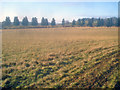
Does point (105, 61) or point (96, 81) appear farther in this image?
point (105, 61)

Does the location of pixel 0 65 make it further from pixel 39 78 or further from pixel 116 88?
pixel 116 88

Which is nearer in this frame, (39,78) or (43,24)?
(39,78)

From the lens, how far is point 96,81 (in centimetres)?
619

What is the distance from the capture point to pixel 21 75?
703 centimetres

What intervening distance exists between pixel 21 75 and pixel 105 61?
6415mm

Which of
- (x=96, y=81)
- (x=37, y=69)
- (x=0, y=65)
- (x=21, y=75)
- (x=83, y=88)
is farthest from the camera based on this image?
(x=0, y=65)

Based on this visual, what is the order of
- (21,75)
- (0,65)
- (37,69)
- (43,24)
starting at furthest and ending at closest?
(43,24), (0,65), (37,69), (21,75)

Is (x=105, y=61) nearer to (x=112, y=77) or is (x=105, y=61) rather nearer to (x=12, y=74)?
(x=112, y=77)

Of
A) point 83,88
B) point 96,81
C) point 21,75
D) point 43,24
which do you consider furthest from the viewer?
point 43,24

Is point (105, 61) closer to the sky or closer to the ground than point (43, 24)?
closer to the ground

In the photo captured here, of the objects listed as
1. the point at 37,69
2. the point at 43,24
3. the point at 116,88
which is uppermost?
the point at 43,24

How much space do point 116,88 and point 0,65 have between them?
835cm

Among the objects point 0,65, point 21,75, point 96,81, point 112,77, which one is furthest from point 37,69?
point 112,77

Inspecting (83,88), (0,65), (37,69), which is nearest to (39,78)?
(37,69)
